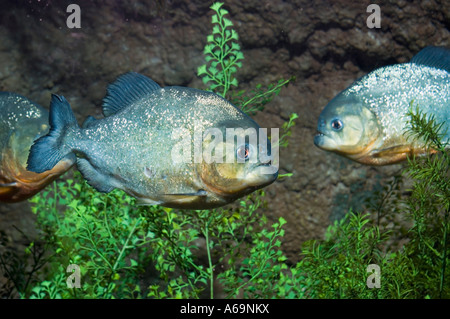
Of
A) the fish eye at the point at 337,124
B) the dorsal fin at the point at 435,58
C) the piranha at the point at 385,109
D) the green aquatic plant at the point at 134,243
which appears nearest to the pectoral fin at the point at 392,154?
the piranha at the point at 385,109

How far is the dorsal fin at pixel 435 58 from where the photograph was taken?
2.74 metres

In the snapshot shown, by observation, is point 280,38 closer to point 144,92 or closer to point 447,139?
point 447,139

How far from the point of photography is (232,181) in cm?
200

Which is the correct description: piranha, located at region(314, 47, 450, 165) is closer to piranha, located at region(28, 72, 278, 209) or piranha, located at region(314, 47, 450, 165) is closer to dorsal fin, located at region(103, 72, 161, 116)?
piranha, located at region(28, 72, 278, 209)

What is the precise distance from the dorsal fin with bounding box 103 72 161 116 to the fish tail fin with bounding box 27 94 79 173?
21 centimetres

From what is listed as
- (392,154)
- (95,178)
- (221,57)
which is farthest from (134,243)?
(392,154)

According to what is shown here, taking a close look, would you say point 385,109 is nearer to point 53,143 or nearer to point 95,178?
point 95,178

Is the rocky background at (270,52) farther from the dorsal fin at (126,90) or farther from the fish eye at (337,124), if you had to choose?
the dorsal fin at (126,90)

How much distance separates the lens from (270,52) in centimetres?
420

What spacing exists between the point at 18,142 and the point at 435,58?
284 cm

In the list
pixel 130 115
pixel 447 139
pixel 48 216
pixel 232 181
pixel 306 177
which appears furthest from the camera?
pixel 306 177

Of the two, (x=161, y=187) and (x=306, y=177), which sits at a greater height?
(x=306, y=177)
